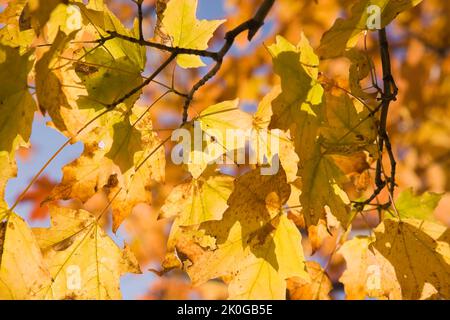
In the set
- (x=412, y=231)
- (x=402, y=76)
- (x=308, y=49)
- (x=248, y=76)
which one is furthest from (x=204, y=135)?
(x=402, y=76)

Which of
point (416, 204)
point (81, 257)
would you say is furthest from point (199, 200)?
point (416, 204)

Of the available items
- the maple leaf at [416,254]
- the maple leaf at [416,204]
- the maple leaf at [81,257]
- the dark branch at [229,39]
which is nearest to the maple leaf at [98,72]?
the dark branch at [229,39]

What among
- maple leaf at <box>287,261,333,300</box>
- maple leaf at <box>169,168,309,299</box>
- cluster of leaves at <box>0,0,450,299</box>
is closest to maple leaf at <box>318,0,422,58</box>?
cluster of leaves at <box>0,0,450,299</box>

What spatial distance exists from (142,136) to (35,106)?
0.27m

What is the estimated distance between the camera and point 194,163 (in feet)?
3.53

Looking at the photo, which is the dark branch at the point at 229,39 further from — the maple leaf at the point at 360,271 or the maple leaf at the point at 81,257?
the maple leaf at the point at 360,271

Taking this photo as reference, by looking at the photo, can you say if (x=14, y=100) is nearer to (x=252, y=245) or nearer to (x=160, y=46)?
(x=160, y=46)

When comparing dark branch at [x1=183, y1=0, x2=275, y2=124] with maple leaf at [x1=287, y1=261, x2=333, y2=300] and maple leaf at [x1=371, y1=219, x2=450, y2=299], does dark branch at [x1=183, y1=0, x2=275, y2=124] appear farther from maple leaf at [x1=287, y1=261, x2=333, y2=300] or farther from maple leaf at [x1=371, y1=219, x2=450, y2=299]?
maple leaf at [x1=287, y1=261, x2=333, y2=300]

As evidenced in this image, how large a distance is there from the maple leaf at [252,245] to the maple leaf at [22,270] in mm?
286

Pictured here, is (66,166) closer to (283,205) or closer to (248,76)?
(283,205)

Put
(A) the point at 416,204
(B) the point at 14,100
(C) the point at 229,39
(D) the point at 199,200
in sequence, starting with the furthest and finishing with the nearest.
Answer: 1. (A) the point at 416,204
2. (D) the point at 199,200
3. (C) the point at 229,39
4. (B) the point at 14,100

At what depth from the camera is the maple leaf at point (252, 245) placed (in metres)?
1.06

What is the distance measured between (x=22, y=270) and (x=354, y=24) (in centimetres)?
79

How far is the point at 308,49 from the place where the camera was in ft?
3.18
